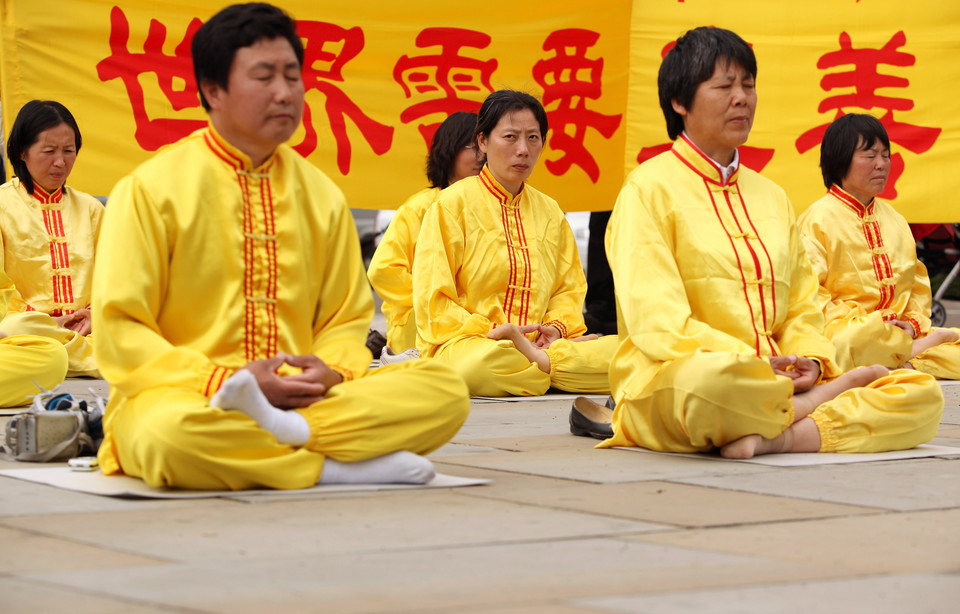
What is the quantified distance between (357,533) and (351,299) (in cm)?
104

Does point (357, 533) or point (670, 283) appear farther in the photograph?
point (670, 283)

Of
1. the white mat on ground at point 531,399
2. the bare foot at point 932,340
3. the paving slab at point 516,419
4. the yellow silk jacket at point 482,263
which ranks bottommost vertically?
the white mat on ground at point 531,399

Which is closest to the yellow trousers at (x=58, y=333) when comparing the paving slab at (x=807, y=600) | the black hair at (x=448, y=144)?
the black hair at (x=448, y=144)

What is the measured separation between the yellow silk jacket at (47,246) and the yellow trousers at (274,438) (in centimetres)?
311

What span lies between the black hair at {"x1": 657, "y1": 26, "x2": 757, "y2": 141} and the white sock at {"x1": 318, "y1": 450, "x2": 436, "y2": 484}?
1570 millimetres

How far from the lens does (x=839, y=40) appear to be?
8.05 m

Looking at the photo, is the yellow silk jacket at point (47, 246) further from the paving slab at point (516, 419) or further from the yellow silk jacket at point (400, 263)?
the paving slab at point (516, 419)

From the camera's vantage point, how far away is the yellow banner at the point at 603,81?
7680 millimetres

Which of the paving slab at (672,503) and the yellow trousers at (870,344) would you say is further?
the yellow trousers at (870,344)

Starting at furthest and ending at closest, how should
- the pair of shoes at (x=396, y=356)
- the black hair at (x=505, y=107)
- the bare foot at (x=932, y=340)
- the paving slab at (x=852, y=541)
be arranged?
the bare foot at (x=932, y=340) < the pair of shoes at (x=396, y=356) < the black hair at (x=505, y=107) < the paving slab at (x=852, y=541)

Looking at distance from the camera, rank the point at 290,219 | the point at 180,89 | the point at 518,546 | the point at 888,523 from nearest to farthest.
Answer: the point at 518,546 < the point at 888,523 < the point at 290,219 < the point at 180,89

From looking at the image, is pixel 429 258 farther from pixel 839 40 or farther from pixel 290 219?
pixel 839 40

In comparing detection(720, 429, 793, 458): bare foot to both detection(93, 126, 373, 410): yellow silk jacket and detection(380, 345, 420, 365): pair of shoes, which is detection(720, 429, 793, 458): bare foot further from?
detection(380, 345, 420, 365): pair of shoes

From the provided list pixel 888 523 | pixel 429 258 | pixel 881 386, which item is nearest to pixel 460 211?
pixel 429 258
